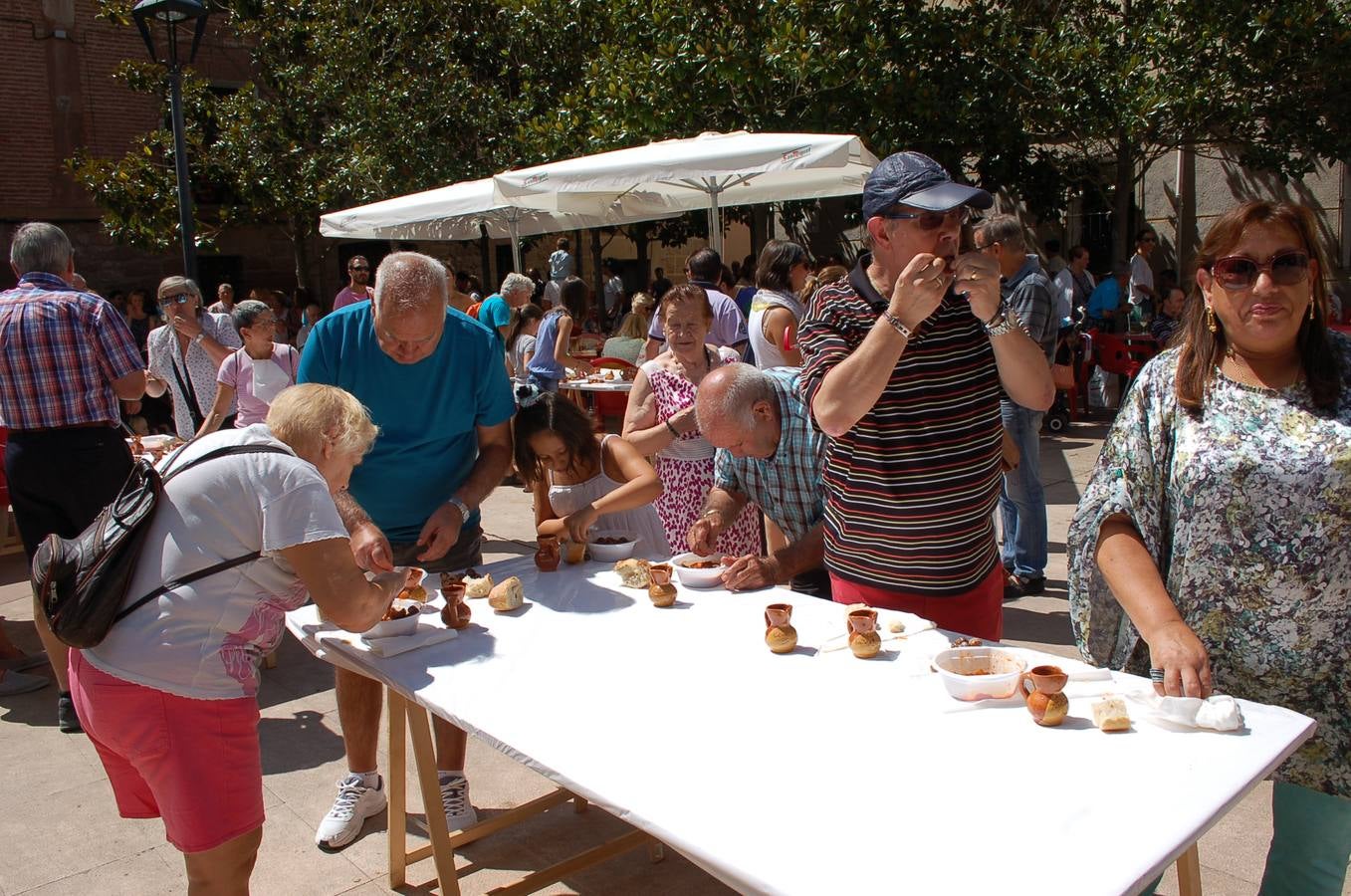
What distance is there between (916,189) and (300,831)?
2.68 metres

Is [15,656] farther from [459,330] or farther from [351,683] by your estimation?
[459,330]

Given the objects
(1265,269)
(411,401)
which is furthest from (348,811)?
(1265,269)

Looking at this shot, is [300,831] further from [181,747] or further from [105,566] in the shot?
[105,566]

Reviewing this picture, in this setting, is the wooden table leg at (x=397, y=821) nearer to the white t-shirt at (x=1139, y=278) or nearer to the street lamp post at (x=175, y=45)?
the street lamp post at (x=175, y=45)

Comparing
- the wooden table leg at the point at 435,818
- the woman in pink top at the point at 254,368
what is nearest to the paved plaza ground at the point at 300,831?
the wooden table leg at the point at 435,818

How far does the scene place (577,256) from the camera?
845 inches

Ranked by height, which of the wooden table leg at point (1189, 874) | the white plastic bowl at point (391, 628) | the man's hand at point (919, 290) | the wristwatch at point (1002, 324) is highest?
the man's hand at point (919, 290)

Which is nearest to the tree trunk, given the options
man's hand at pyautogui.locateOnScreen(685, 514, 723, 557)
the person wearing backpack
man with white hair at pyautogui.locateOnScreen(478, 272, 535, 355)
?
man with white hair at pyautogui.locateOnScreen(478, 272, 535, 355)

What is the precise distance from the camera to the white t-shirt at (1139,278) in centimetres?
1145

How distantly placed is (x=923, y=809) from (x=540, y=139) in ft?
37.2

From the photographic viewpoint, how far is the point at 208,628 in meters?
2.07

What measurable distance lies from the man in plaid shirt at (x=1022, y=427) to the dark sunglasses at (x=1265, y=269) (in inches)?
112

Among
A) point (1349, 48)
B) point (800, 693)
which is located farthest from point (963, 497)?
point (1349, 48)

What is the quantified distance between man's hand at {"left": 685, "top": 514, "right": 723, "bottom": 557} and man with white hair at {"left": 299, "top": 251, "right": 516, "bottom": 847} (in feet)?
2.24
